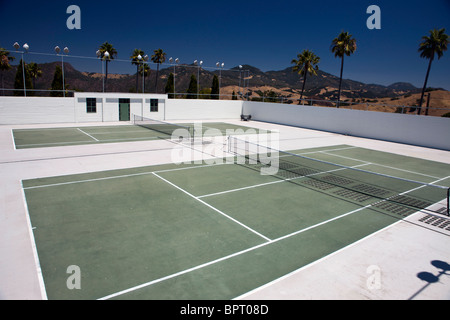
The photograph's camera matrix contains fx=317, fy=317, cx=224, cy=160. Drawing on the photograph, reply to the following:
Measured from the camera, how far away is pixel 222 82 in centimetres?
9775

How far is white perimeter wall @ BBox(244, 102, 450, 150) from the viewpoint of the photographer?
2353cm

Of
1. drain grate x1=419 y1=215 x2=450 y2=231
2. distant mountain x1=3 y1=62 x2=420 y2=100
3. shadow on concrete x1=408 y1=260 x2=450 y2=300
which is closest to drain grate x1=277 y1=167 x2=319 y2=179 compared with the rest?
drain grate x1=419 y1=215 x2=450 y2=231

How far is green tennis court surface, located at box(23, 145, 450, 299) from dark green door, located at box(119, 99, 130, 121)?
1870cm

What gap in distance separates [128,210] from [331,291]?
20.2 ft

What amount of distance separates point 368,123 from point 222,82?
74703 millimetres

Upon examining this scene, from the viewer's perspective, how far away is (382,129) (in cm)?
2636

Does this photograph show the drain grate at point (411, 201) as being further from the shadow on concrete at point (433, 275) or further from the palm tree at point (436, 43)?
the palm tree at point (436, 43)

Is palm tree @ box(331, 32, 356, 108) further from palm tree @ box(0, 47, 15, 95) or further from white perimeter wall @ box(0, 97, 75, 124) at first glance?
palm tree @ box(0, 47, 15, 95)

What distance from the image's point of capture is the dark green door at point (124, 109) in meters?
30.9

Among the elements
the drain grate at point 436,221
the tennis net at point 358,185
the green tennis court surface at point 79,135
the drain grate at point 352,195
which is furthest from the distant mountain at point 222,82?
the drain grate at point 436,221

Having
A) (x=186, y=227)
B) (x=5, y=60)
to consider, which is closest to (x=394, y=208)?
(x=186, y=227)

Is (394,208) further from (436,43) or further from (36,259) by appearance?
(436,43)

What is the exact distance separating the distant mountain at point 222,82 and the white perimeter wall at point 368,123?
5.47 meters
